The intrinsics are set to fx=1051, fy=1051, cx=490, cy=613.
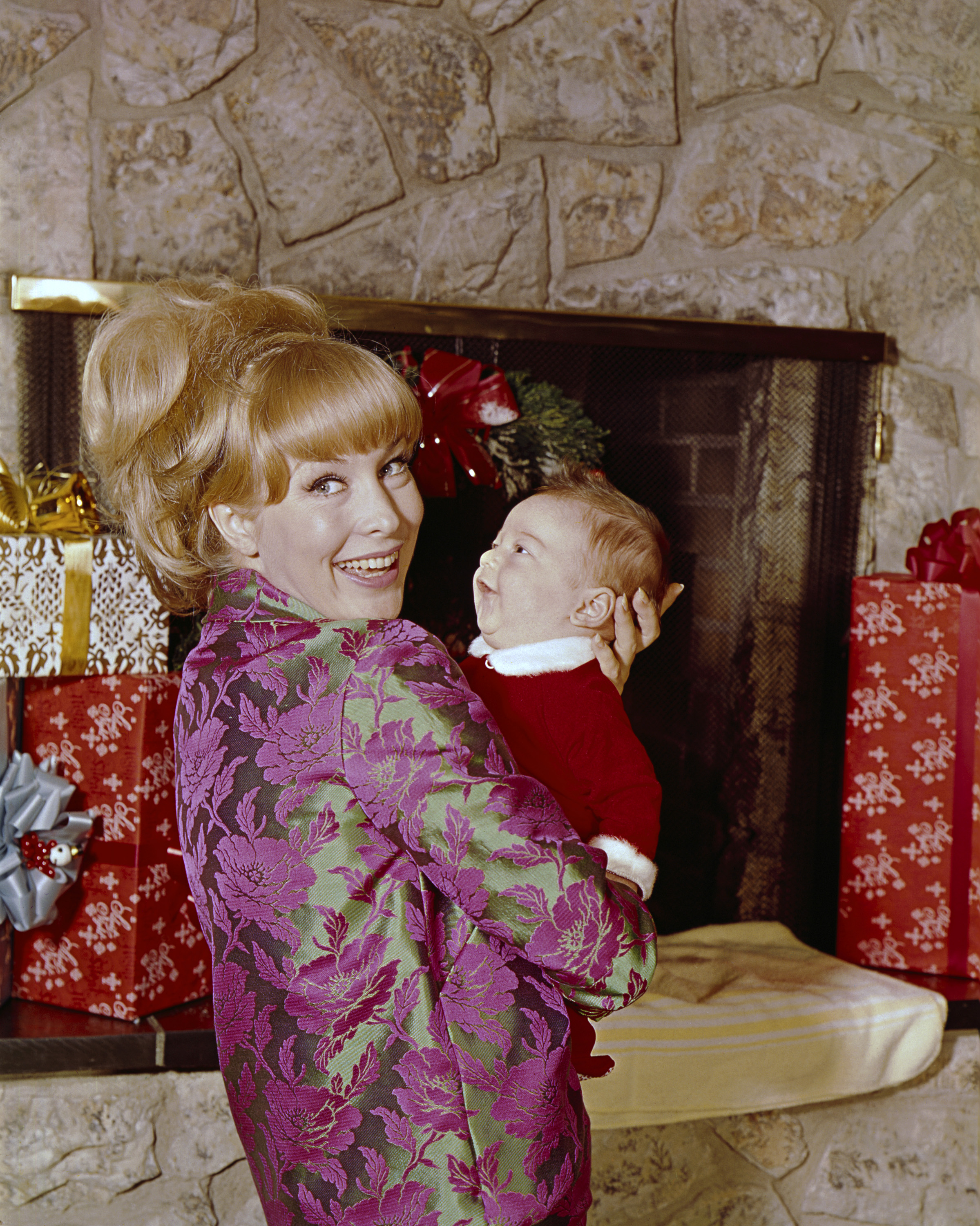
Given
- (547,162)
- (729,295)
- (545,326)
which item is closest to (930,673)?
(729,295)

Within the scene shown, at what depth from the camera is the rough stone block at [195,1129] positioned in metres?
1.45

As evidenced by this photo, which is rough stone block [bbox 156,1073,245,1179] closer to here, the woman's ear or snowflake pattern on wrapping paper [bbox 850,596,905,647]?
the woman's ear

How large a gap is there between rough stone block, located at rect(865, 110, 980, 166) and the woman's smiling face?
4.38 ft

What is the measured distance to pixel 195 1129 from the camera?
4.80ft

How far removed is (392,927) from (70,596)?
71 cm

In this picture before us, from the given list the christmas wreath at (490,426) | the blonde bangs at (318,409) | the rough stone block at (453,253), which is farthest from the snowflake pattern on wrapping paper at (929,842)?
the blonde bangs at (318,409)

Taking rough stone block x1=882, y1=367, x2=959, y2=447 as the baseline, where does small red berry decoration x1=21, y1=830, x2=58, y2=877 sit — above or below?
below

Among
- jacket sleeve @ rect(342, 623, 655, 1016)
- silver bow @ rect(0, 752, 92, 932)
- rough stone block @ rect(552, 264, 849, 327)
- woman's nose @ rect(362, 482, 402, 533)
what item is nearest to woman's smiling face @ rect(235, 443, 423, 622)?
woman's nose @ rect(362, 482, 402, 533)

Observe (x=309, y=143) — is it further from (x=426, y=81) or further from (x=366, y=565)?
(x=366, y=565)

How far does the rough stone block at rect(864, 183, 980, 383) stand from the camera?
1829mm

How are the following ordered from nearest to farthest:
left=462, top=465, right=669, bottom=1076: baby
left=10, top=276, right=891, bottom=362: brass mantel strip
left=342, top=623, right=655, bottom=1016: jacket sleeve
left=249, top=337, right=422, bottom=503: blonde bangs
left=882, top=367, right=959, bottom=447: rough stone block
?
left=342, top=623, right=655, bottom=1016: jacket sleeve, left=249, top=337, right=422, bottom=503: blonde bangs, left=462, top=465, right=669, bottom=1076: baby, left=10, top=276, right=891, bottom=362: brass mantel strip, left=882, top=367, right=959, bottom=447: rough stone block

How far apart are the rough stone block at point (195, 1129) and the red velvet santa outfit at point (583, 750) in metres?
0.69

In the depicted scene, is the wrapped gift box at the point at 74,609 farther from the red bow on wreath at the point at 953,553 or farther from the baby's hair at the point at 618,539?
the red bow on wreath at the point at 953,553

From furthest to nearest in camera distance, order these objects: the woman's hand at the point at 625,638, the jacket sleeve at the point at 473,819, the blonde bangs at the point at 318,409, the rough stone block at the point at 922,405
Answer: the rough stone block at the point at 922,405 < the woman's hand at the point at 625,638 < the blonde bangs at the point at 318,409 < the jacket sleeve at the point at 473,819
